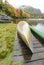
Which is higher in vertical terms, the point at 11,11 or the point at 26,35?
the point at 26,35

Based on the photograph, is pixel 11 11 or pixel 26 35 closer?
pixel 26 35

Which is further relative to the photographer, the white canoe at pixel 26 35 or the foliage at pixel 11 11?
the foliage at pixel 11 11

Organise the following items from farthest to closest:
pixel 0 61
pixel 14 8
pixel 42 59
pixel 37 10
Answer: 1. pixel 14 8
2. pixel 37 10
3. pixel 0 61
4. pixel 42 59

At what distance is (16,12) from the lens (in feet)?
53.5

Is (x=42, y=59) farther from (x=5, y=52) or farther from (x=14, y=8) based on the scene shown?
(x=14, y=8)

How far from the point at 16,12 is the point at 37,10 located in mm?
2130

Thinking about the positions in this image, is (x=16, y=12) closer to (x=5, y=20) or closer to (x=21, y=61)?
(x=5, y=20)

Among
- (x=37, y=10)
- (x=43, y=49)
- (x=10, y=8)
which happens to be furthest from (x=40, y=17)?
(x=43, y=49)

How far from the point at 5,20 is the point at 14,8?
4527 millimetres

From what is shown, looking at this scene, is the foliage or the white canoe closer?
the white canoe

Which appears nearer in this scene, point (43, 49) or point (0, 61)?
point (0, 61)

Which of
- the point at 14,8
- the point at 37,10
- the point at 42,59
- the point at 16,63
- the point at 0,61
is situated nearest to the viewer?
the point at 16,63

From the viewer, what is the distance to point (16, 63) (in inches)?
104

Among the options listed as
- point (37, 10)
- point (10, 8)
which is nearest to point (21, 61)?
point (37, 10)
